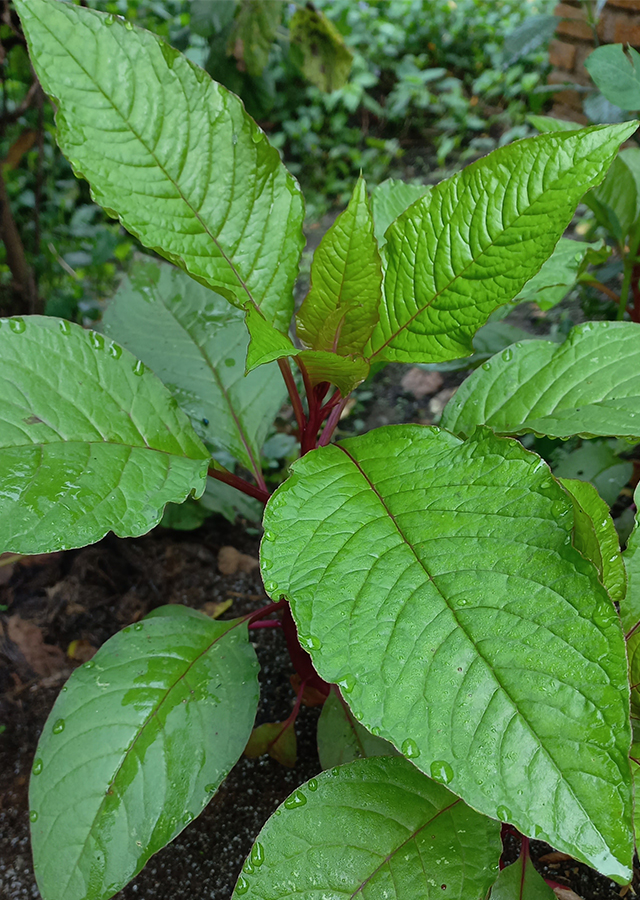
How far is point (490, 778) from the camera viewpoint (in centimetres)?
64

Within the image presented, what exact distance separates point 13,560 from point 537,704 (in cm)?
140

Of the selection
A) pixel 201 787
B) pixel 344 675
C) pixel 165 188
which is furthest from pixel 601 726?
pixel 165 188

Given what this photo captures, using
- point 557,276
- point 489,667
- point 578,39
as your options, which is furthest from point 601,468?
point 578,39

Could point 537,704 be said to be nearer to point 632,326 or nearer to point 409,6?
point 632,326

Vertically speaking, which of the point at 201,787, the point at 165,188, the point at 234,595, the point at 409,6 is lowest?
the point at 234,595

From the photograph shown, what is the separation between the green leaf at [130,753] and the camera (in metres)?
0.91

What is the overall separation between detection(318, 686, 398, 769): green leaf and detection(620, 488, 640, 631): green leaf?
0.46 metres

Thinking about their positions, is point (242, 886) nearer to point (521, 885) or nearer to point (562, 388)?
point (521, 885)

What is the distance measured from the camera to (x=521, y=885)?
0.92 metres

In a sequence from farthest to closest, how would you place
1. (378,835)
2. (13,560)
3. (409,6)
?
(409,6)
(13,560)
(378,835)

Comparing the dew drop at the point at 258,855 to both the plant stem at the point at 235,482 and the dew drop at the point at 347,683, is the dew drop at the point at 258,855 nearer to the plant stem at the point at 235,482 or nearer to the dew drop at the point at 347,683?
the dew drop at the point at 347,683

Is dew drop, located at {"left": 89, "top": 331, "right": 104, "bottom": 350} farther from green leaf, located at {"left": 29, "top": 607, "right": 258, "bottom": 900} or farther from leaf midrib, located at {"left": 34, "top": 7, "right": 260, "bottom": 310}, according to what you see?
Result: green leaf, located at {"left": 29, "top": 607, "right": 258, "bottom": 900}

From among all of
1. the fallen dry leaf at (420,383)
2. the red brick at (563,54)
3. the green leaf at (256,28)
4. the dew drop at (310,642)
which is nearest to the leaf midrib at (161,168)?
the dew drop at (310,642)

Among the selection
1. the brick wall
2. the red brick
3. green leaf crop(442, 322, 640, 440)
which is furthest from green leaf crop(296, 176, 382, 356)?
the red brick
